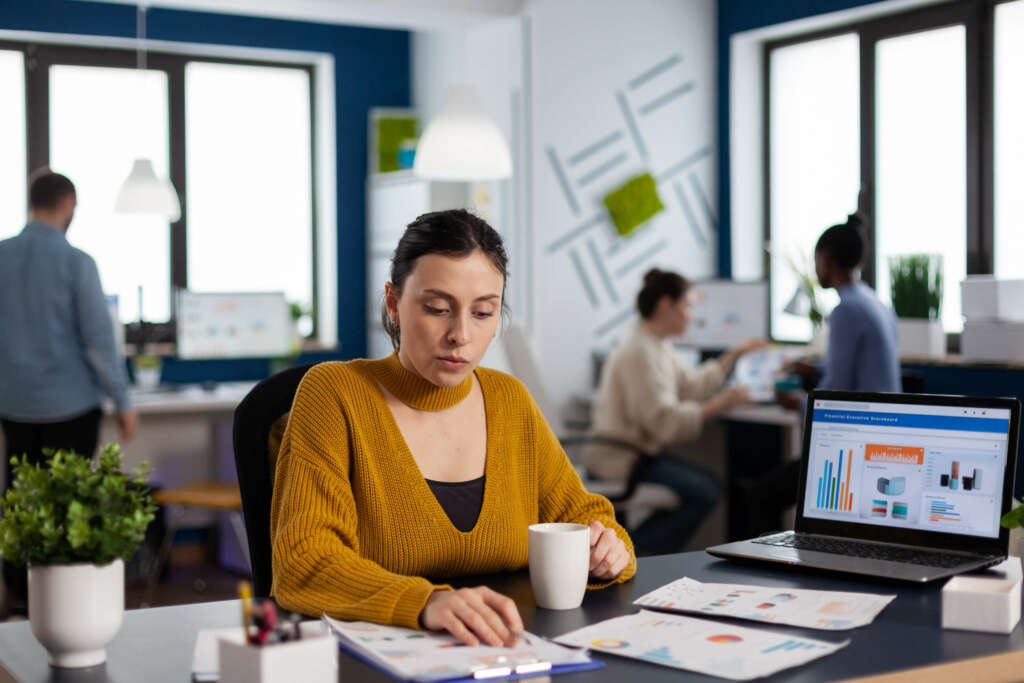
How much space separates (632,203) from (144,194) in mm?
2143

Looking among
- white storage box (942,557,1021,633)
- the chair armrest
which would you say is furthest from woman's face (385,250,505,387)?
the chair armrest

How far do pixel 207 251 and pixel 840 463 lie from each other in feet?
15.7

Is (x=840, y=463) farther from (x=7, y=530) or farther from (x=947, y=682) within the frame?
(x=7, y=530)

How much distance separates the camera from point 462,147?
420 cm

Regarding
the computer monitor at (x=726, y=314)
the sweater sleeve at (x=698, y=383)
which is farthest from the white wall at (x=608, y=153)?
the sweater sleeve at (x=698, y=383)

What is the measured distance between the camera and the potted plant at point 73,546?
129 centimetres

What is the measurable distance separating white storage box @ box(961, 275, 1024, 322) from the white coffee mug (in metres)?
2.88

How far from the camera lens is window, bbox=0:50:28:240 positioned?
5.63m

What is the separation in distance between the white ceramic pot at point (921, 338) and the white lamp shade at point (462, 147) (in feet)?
5.08

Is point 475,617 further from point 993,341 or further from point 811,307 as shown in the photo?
point 811,307

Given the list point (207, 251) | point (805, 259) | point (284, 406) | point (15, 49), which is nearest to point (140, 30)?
point (15, 49)

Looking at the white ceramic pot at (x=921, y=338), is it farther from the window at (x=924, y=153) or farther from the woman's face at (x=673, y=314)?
the woman's face at (x=673, y=314)

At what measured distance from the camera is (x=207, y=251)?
6156 millimetres

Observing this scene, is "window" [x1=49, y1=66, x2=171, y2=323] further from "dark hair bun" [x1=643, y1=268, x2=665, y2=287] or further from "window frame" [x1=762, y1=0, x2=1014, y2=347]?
"window frame" [x1=762, y1=0, x2=1014, y2=347]
